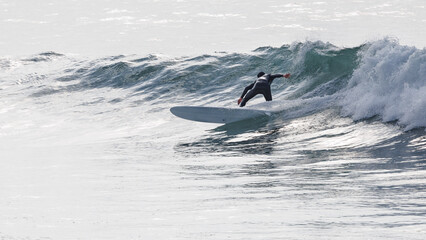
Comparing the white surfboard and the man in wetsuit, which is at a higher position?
the man in wetsuit

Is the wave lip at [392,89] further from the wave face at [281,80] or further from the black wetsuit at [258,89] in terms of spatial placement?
the black wetsuit at [258,89]

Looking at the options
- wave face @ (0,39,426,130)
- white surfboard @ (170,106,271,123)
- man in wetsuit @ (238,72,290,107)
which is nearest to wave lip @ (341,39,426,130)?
wave face @ (0,39,426,130)

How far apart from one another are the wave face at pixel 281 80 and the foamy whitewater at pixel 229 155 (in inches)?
2.1

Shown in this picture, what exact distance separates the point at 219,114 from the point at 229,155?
3.58 m

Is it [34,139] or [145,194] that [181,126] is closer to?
[34,139]

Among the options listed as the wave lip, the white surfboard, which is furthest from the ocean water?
the white surfboard

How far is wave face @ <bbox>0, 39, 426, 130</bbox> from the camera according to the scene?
15070 mm

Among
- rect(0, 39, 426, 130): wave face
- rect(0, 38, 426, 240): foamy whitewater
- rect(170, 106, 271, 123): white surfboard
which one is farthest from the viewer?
rect(170, 106, 271, 123): white surfboard

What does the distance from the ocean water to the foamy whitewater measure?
36mm

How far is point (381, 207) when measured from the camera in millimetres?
7914

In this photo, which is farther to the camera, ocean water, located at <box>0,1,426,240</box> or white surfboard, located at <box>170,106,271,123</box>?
white surfboard, located at <box>170,106,271,123</box>

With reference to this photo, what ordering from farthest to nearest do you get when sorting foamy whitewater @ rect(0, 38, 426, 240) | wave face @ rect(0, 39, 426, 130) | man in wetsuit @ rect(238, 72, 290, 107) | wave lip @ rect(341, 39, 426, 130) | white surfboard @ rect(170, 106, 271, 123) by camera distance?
1. man in wetsuit @ rect(238, 72, 290, 107)
2. white surfboard @ rect(170, 106, 271, 123)
3. wave face @ rect(0, 39, 426, 130)
4. wave lip @ rect(341, 39, 426, 130)
5. foamy whitewater @ rect(0, 38, 426, 240)

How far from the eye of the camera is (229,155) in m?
13.1

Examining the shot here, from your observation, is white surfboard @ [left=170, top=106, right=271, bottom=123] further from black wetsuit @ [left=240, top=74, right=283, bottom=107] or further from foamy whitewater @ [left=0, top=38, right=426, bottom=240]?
black wetsuit @ [left=240, top=74, right=283, bottom=107]
